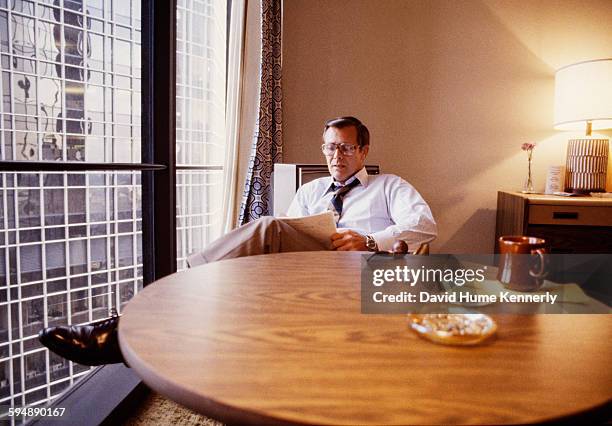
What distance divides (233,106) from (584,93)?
2.11 meters

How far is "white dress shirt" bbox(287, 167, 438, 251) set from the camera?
70.2 inches

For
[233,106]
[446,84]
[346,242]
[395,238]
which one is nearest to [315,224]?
[346,242]

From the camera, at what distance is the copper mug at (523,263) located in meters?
0.82

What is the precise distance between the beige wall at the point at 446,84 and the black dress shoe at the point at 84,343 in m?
2.21

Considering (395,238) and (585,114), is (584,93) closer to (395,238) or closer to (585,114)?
(585,114)

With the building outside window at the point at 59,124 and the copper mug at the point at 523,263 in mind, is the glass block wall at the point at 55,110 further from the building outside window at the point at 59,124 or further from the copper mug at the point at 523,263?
the copper mug at the point at 523,263

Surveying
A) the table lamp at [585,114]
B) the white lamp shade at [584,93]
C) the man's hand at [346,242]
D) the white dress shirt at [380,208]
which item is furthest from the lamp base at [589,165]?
the man's hand at [346,242]

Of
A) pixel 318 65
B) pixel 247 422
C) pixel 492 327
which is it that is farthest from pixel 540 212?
pixel 247 422

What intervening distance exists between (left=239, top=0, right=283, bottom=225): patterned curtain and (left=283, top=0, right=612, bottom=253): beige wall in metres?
0.30

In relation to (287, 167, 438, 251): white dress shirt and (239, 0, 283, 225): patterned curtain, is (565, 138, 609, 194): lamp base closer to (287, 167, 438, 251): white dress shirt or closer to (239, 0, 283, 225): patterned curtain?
(287, 167, 438, 251): white dress shirt

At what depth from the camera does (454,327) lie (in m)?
0.64

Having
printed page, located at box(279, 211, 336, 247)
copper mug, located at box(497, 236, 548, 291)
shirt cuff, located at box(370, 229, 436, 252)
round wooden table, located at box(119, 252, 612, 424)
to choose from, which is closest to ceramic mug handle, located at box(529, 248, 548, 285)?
copper mug, located at box(497, 236, 548, 291)

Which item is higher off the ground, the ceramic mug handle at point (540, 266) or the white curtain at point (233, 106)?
the white curtain at point (233, 106)

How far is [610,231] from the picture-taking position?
7.88 ft
